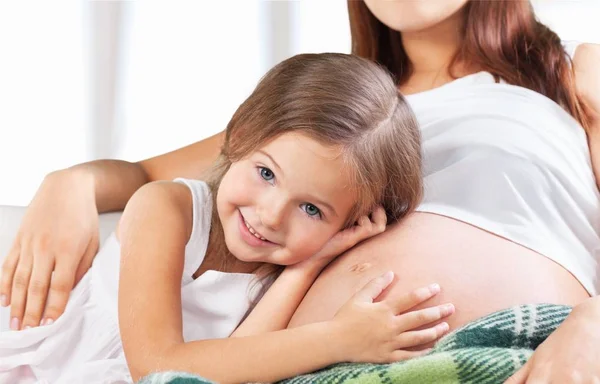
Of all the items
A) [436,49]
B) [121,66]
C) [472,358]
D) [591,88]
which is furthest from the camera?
[121,66]

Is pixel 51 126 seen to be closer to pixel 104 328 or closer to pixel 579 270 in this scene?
pixel 104 328

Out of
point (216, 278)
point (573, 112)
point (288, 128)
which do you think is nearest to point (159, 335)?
point (216, 278)

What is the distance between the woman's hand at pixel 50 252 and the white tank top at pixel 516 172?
0.46 metres

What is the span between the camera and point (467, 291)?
95 centimetres

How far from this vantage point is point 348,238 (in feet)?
3.36

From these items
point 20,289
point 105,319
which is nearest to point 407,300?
point 105,319

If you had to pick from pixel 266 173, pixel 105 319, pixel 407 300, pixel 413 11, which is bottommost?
pixel 105 319

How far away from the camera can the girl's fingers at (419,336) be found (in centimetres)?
89

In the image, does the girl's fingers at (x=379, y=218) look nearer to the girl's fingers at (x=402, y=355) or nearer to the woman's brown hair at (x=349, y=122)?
the woman's brown hair at (x=349, y=122)

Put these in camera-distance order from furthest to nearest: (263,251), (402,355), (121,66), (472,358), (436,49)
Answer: (121,66)
(436,49)
(263,251)
(402,355)
(472,358)

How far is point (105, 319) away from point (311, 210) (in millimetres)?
323

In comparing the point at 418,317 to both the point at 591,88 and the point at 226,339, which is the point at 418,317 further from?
the point at 591,88

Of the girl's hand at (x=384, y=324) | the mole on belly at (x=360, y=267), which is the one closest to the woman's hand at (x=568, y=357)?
the girl's hand at (x=384, y=324)

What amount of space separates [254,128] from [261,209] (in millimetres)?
105
